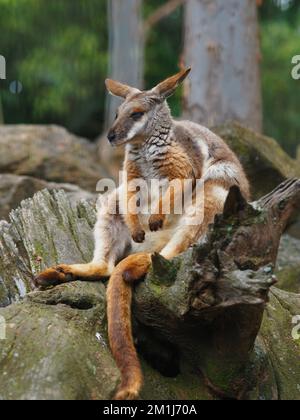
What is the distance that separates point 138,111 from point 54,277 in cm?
156

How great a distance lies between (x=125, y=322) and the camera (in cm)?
500

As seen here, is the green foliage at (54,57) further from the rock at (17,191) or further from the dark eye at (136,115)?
the dark eye at (136,115)

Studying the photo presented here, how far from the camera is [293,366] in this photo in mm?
5613

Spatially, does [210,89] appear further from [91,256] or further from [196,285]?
[196,285]

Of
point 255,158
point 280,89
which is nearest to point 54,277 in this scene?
point 255,158

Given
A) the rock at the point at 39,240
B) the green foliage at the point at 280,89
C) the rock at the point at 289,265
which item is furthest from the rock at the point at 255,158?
the green foliage at the point at 280,89

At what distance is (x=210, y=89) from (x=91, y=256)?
565cm

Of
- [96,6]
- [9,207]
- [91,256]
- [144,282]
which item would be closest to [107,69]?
[96,6]

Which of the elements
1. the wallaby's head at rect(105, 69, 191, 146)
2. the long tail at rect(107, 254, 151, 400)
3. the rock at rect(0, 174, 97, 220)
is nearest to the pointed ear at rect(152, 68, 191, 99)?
the wallaby's head at rect(105, 69, 191, 146)

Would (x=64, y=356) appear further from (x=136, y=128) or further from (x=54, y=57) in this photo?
(x=54, y=57)

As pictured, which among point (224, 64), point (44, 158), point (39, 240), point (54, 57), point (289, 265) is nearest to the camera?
point (39, 240)

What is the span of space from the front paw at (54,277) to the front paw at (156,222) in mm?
718

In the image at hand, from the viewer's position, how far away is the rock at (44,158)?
11766 mm

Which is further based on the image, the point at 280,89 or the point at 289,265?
the point at 280,89
